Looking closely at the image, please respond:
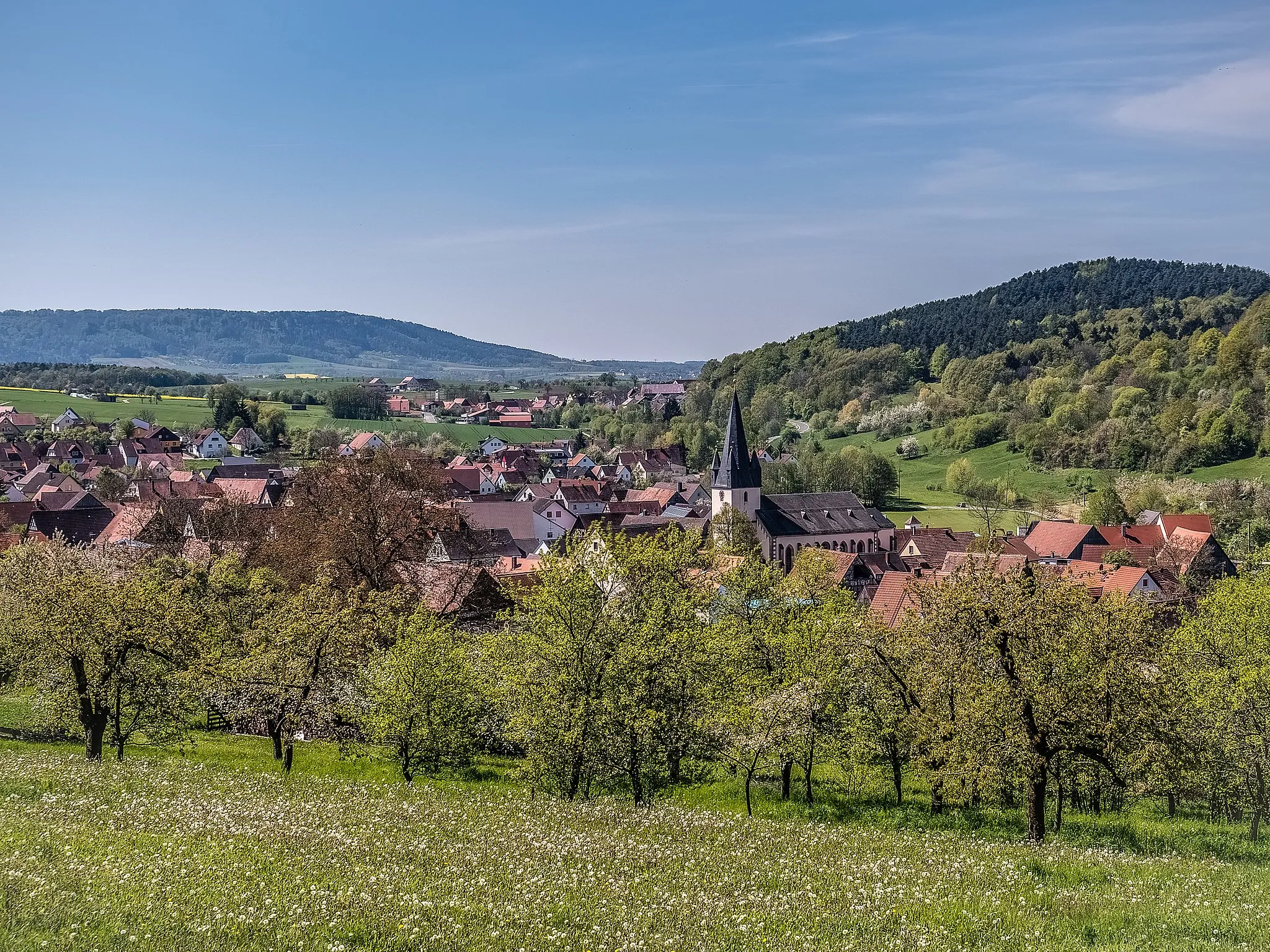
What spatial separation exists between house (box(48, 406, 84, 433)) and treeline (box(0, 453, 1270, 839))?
6308 inches

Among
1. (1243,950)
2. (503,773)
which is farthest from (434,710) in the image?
(1243,950)

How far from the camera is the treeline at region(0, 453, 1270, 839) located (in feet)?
66.5

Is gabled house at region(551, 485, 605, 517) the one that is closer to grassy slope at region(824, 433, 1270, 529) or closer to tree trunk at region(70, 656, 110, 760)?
grassy slope at region(824, 433, 1270, 529)

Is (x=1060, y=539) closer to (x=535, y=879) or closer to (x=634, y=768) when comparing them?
(x=634, y=768)

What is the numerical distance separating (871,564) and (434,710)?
56891 millimetres

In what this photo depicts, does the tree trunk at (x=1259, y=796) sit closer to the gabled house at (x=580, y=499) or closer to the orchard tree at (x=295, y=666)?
the orchard tree at (x=295, y=666)

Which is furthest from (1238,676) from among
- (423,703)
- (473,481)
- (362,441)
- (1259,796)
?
(362,441)

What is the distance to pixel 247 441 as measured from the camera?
6609 inches

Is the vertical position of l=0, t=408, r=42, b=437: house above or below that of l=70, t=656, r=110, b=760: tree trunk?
above

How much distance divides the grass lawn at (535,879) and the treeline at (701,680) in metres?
2.90

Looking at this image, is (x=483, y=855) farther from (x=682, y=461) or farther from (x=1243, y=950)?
(x=682, y=461)

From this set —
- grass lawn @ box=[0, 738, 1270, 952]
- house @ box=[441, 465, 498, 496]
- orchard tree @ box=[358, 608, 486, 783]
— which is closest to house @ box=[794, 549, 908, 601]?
orchard tree @ box=[358, 608, 486, 783]

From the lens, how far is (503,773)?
1126 inches

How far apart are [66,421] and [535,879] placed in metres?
194
